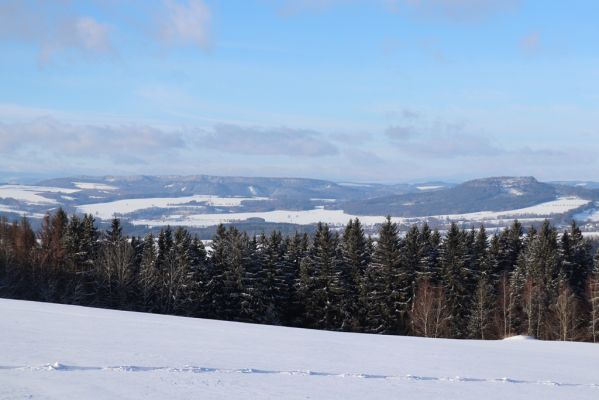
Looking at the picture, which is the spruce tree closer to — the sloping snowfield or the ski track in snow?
the sloping snowfield

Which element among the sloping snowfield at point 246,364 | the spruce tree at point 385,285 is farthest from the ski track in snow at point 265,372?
the spruce tree at point 385,285

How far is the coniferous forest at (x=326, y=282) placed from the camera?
42250mm

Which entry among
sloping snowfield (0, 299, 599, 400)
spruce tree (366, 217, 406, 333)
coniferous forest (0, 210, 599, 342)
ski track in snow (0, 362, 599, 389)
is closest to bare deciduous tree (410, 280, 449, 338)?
coniferous forest (0, 210, 599, 342)

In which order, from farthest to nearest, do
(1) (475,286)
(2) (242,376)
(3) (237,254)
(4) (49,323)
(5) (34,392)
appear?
1. (1) (475,286)
2. (3) (237,254)
3. (4) (49,323)
4. (2) (242,376)
5. (5) (34,392)

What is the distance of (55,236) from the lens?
1897 inches

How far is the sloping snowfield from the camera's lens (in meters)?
10.9

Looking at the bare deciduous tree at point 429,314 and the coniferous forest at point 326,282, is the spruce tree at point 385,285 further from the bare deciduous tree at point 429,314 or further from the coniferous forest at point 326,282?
the bare deciduous tree at point 429,314

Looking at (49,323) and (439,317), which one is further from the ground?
(49,323)

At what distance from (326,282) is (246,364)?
97.7ft

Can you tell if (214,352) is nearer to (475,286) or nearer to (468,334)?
(468,334)

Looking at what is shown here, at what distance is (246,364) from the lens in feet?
46.4

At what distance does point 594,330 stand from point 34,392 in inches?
1543

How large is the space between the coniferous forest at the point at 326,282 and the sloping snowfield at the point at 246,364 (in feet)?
64.7

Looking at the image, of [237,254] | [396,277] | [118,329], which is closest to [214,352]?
[118,329]
